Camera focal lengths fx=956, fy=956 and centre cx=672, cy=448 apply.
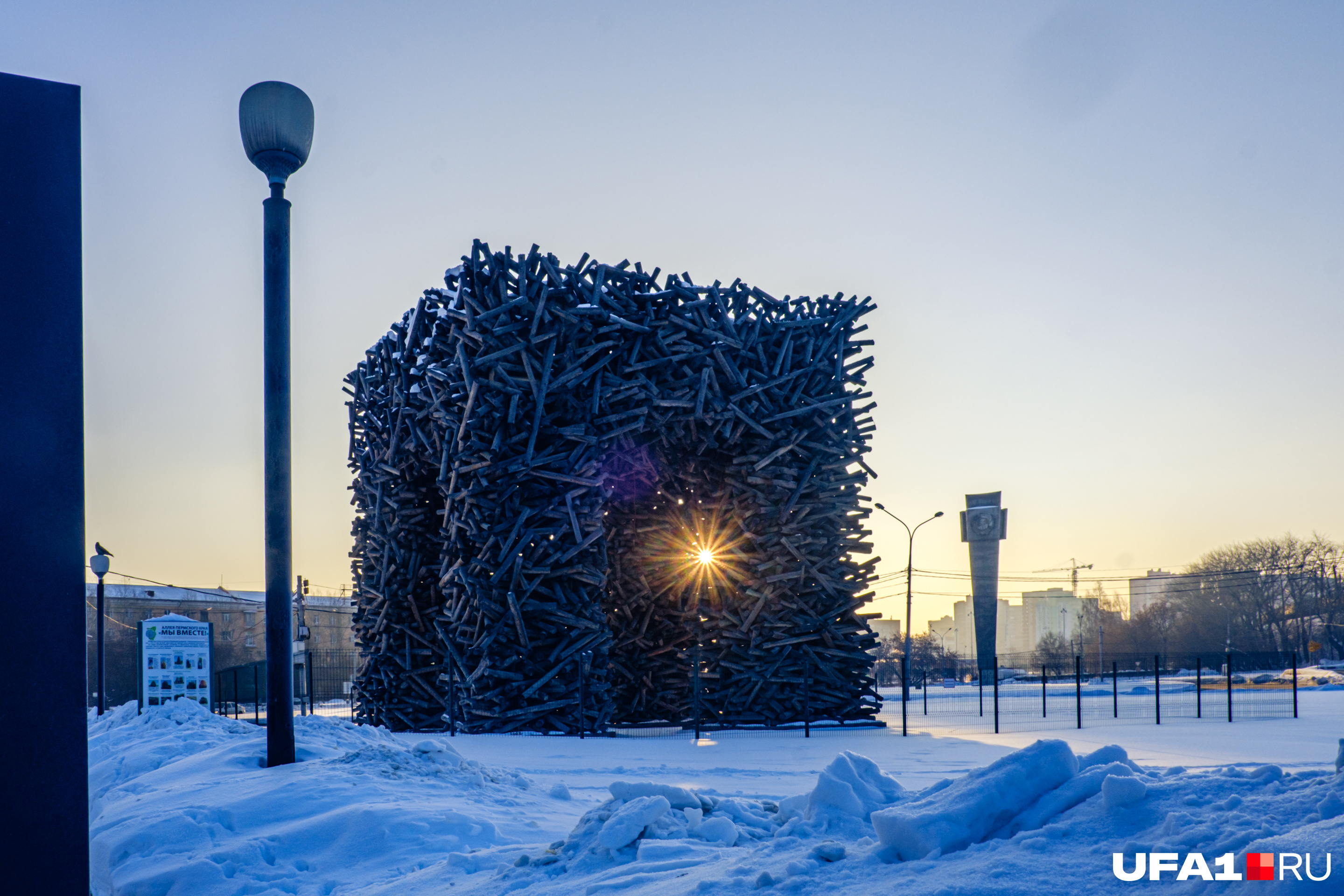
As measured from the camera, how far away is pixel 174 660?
16453 mm

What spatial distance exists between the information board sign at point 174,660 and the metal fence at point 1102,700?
11.9 metres

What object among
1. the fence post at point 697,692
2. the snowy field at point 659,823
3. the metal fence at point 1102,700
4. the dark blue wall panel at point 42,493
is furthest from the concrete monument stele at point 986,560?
the dark blue wall panel at point 42,493

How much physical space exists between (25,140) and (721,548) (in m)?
15.0

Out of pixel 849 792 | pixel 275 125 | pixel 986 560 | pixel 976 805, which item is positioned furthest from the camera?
pixel 986 560

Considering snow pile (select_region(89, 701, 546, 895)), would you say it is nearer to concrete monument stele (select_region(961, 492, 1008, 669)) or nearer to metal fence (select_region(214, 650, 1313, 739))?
metal fence (select_region(214, 650, 1313, 739))

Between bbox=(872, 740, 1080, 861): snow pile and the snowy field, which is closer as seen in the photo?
the snowy field

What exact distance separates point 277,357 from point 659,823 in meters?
4.67

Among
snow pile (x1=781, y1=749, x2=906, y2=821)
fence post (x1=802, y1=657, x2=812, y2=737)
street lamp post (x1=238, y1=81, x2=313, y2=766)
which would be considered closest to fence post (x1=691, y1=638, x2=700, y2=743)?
fence post (x1=802, y1=657, x2=812, y2=737)

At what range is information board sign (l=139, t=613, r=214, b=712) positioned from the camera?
Result: 52.7 feet

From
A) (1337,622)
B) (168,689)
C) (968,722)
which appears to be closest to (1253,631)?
(1337,622)

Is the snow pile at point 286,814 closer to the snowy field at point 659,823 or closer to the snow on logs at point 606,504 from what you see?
the snowy field at point 659,823

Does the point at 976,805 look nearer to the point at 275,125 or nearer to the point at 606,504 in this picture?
the point at 275,125

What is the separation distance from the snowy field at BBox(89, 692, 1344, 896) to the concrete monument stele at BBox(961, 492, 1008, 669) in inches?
1291

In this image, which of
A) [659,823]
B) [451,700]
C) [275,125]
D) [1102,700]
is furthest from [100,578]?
[1102,700]
